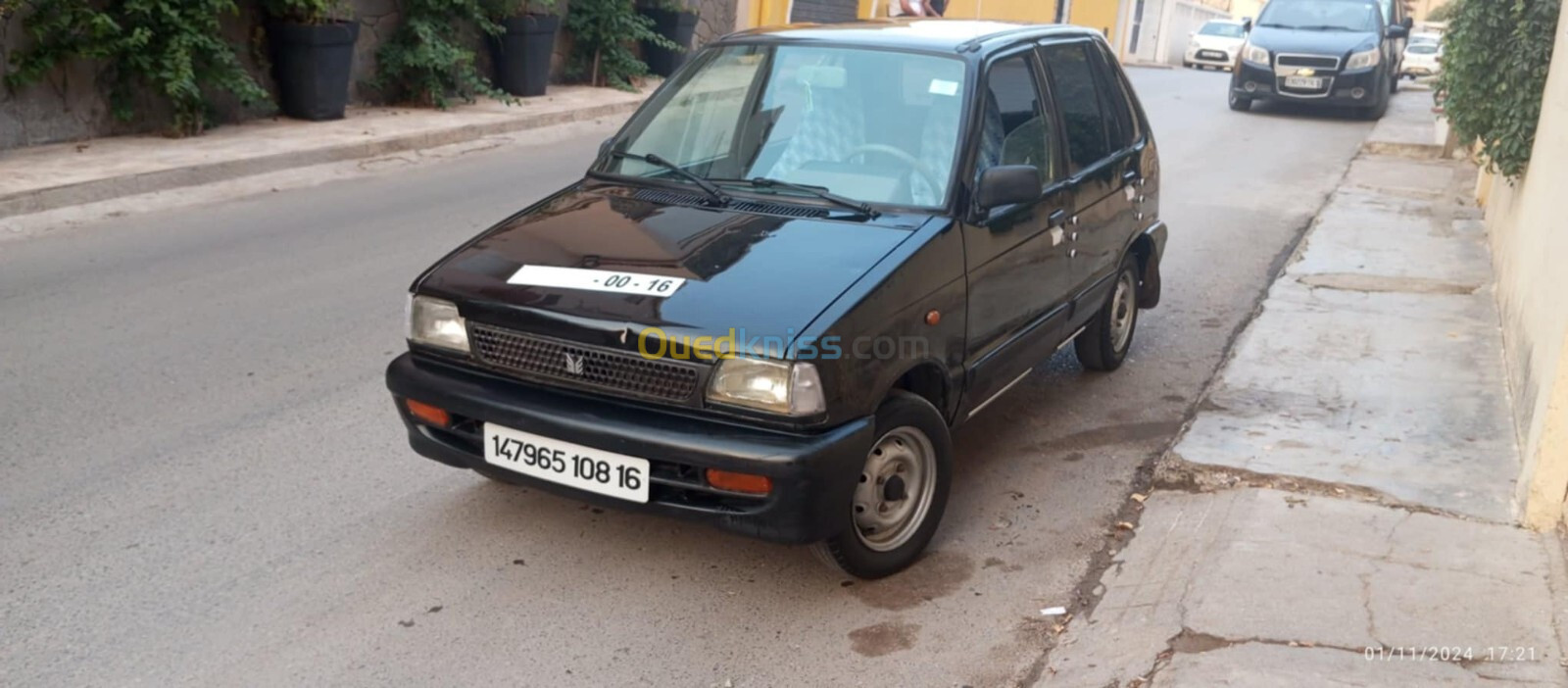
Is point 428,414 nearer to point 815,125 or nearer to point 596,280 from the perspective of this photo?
point 596,280

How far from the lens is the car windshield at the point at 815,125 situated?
15.3 ft

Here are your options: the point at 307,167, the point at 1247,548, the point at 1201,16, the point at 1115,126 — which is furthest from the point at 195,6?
the point at 1201,16

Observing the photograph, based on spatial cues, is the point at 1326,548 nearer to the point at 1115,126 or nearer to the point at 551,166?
the point at 1115,126

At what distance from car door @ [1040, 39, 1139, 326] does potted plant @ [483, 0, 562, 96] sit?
1035 cm

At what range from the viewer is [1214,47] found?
118 ft

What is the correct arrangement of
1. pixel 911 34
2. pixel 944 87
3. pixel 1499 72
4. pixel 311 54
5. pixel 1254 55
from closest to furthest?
pixel 944 87
pixel 911 34
pixel 1499 72
pixel 311 54
pixel 1254 55

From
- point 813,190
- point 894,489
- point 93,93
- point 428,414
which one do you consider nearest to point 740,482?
point 894,489

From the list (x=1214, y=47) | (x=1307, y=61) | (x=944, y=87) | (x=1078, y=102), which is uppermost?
(x=944, y=87)

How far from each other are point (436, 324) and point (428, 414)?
278 millimetres

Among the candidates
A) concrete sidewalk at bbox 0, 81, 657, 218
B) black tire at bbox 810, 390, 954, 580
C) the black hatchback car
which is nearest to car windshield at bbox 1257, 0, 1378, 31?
concrete sidewalk at bbox 0, 81, 657, 218

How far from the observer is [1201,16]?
168 ft

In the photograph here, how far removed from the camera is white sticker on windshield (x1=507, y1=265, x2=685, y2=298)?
3934 mm

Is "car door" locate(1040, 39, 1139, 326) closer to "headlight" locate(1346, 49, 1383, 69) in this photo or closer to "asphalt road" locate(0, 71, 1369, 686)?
"asphalt road" locate(0, 71, 1369, 686)

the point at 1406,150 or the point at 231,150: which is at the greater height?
the point at 1406,150
